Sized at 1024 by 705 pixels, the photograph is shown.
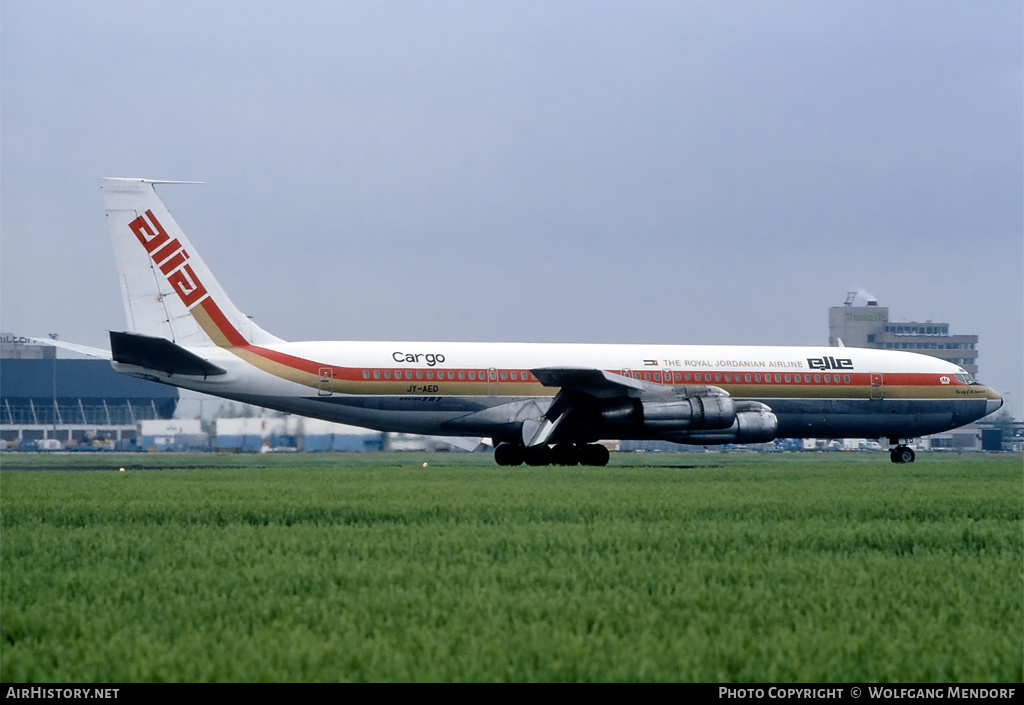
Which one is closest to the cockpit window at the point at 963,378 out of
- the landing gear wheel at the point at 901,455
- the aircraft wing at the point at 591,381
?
the landing gear wheel at the point at 901,455

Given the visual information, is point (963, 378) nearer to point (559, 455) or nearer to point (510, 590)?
point (559, 455)

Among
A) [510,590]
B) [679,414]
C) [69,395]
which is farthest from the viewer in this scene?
[69,395]

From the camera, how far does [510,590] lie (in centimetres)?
892

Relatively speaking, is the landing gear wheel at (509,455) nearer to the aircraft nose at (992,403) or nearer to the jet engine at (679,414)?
the jet engine at (679,414)

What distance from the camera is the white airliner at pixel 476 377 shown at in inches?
1324

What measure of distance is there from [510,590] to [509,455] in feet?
93.4

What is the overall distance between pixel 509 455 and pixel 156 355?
37.9 ft

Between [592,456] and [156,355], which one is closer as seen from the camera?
[156,355]

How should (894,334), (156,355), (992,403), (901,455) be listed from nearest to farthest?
(156,355) < (901,455) < (992,403) < (894,334)

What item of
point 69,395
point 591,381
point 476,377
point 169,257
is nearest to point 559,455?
point 591,381

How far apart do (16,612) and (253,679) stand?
2.74 m

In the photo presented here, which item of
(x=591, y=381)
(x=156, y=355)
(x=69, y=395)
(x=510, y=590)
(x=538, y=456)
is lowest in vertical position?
Result: (x=510, y=590)

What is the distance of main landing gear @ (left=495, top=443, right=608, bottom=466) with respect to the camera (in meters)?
36.3

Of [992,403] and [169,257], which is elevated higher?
[169,257]
